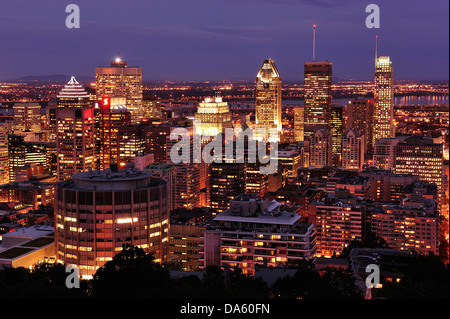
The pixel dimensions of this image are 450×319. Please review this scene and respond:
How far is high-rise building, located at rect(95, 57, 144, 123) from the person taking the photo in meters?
83.2

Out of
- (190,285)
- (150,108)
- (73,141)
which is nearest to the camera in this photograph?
(190,285)

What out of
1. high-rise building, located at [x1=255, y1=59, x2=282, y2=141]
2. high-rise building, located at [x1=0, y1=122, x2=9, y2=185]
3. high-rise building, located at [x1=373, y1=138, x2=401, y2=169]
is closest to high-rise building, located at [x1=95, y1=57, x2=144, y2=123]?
high-rise building, located at [x1=255, y1=59, x2=282, y2=141]

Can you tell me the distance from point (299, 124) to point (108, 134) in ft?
98.6

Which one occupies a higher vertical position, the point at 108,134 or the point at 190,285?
the point at 108,134

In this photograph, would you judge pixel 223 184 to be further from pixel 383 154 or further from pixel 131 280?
pixel 131 280

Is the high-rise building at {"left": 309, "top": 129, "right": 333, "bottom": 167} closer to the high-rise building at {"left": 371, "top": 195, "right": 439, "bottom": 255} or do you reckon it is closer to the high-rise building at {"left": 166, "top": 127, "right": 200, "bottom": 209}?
the high-rise building at {"left": 166, "top": 127, "right": 200, "bottom": 209}

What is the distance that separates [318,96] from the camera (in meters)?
80.1

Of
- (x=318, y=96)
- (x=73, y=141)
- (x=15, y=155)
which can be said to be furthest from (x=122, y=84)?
(x=73, y=141)

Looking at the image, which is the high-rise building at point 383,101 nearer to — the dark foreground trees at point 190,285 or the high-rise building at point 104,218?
the high-rise building at point 104,218

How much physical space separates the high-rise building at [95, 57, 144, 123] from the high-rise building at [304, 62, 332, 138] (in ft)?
67.5

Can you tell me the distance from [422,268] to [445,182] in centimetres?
4450

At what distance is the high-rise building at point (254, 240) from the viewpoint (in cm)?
2486

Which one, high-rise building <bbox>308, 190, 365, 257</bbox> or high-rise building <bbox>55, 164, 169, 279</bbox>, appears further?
high-rise building <bbox>308, 190, 365, 257</bbox>
